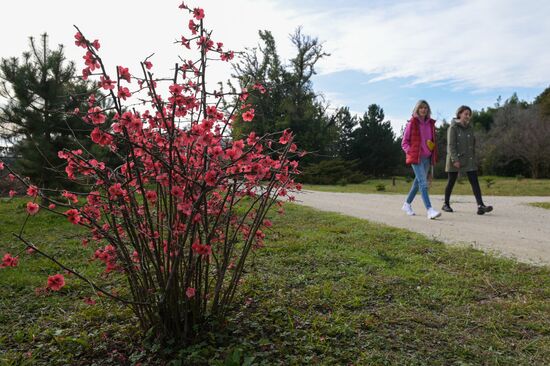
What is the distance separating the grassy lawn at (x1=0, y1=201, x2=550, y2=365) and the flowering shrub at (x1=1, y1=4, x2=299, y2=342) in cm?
30

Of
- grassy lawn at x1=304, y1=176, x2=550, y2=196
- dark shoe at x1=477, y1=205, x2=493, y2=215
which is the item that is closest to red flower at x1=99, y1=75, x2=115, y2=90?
dark shoe at x1=477, y1=205, x2=493, y2=215

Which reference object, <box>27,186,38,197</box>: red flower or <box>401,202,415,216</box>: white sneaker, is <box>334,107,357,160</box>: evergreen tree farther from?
<box>27,186,38,197</box>: red flower

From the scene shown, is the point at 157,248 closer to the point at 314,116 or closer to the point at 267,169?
the point at 267,169

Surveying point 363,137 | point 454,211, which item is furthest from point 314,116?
point 454,211

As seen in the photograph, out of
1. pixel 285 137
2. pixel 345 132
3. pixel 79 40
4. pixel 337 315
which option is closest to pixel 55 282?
pixel 79 40

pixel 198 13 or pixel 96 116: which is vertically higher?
pixel 198 13

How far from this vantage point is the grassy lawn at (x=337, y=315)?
6.93ft

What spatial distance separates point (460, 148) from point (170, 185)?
5975 mm

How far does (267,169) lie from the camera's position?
6.49 ft

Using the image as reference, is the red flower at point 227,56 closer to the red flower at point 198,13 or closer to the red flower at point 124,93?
the red flower at point 198,13

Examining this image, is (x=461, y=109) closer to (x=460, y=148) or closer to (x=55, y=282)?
(x=460, y=148)

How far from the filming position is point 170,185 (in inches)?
75.4

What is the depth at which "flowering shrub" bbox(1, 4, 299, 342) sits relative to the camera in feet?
5.95

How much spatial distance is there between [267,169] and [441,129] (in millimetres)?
37036
